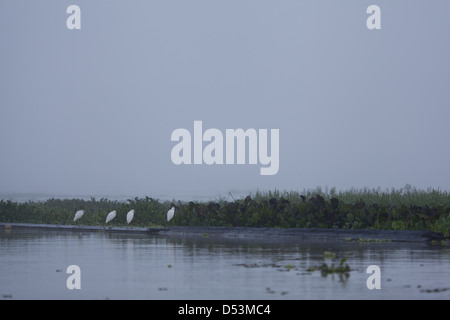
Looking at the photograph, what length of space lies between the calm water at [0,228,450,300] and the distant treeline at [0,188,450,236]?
4309 mm

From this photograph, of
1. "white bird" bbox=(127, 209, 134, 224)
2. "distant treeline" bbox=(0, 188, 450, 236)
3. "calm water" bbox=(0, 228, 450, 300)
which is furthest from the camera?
"white bird" bbox=(127, 209, 134, 224)

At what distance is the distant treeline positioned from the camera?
31375mm

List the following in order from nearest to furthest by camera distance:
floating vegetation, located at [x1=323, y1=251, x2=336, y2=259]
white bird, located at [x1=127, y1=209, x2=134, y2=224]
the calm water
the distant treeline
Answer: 1. the calm water
2. floating vegetation, located at [x1=323, y1=251, x2=336, y2=259]
3. the distant treeline
4. white bird, located at [x1=127, y1=209, x2=134, y2=224]

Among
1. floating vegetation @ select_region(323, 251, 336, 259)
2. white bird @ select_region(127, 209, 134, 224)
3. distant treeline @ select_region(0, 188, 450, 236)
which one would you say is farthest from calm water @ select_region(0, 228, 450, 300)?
white bird @ select_region(127, 209, 134, 224)

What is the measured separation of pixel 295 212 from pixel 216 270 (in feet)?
50.7

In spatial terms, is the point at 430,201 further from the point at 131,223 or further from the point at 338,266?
the point at 338,266

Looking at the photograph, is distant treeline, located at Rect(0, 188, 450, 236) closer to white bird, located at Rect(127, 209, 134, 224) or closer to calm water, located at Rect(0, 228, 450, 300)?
white bird, located at Rect(127, 209, 134, 224)

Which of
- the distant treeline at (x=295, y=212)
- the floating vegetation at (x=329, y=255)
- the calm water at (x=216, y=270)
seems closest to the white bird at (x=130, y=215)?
the distant treeline at (x=295, y=212)

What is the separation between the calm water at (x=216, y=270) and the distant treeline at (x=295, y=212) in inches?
170

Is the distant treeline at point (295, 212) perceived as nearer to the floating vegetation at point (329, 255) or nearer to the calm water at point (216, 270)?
the calm water at point (216, 270)

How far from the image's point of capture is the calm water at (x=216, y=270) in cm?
1526

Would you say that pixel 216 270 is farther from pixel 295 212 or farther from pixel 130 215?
pixel 130 215

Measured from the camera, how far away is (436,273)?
18094 millimetres

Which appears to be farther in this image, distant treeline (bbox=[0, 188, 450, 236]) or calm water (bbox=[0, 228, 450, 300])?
distant treeline (bbox=[0, 188, 450, 236])
